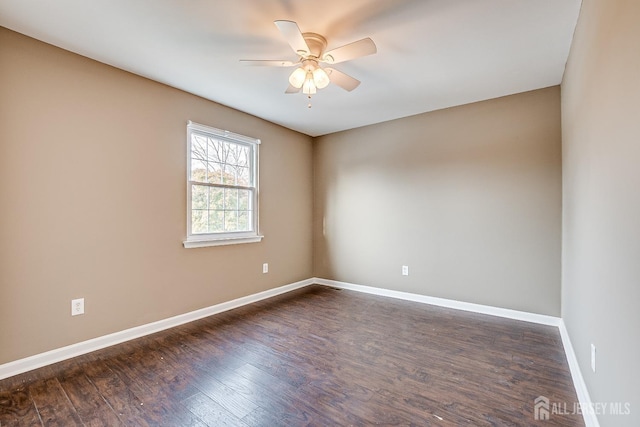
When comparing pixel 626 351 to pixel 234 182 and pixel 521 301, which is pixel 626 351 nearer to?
pixel 521 301

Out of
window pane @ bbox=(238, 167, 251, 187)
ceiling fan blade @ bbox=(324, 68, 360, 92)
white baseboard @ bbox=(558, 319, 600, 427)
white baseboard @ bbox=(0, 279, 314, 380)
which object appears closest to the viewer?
white baseboard @ bbox=(558, 319, 600, 427)

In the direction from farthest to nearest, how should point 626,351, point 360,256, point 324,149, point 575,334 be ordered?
1. point 324,149
2. point 360,256
3. point 575,334
4. point 626,351

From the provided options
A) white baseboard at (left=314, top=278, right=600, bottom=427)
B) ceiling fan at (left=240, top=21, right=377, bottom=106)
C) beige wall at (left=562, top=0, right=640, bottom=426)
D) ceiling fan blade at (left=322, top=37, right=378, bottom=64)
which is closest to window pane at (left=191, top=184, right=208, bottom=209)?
ceiling fan at (left=240, top=21, right=377, bottom=106)

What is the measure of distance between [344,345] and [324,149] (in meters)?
3.16

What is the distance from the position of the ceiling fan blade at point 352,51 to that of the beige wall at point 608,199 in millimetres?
1177

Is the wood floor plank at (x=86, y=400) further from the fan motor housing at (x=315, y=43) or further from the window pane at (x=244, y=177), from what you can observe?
the fan motor housing at (x=315, y=43)

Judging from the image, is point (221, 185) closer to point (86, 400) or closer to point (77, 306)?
point (77, 306)

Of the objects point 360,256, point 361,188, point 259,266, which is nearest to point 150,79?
point 259,266

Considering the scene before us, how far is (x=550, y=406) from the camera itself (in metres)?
1.75

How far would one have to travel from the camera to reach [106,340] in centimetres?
255

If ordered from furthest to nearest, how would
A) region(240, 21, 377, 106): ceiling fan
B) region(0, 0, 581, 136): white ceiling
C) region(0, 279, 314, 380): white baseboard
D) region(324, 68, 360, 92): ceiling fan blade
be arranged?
region(324, 68, 360, 92): ceiling fan blade → region(0, 279, 314, 380): white baseboard → region(240, 21, 377, 106): ceiling fan → region(0, 0, 581, 136): white ceiling

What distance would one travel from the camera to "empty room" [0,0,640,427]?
1678 mm

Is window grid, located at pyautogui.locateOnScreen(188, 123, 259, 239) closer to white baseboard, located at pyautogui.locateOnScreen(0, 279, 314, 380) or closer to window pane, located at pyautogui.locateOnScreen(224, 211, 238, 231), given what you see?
window pane, located at pyautogui.locateOnScreen(224, 211, 238, 231)

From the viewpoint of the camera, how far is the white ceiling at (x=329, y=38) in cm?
188
